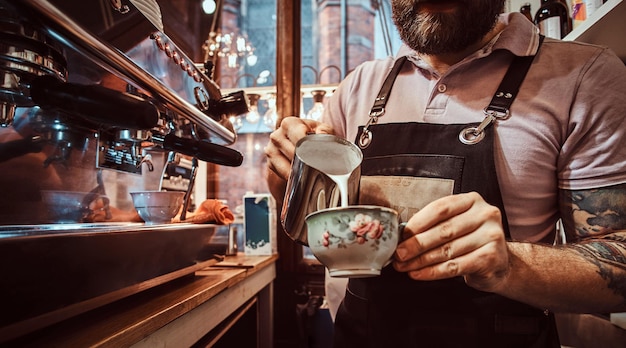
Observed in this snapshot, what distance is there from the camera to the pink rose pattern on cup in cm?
54

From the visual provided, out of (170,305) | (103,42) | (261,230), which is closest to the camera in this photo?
(103,42)

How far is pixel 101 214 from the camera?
4.10 ft

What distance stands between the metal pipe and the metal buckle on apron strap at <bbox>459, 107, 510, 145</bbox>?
728 mm

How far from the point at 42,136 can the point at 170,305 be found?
1.82 feet

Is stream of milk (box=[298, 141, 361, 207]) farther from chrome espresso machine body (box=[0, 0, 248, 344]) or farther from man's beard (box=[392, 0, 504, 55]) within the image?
man's beard (box=[392, 0, 504, 55])

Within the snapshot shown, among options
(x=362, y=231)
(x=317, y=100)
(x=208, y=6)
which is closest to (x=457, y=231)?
(x=362, y=231)

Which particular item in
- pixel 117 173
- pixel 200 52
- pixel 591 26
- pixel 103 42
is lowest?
pixel 117 173

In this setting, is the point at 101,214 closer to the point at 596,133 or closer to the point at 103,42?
the point at 103,42

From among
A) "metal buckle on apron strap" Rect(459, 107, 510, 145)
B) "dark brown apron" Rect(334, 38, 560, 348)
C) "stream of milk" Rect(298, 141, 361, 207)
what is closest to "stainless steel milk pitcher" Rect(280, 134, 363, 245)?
"stream of milk" Rect(298, 141, 361, 207)

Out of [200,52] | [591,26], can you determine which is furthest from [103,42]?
[200,52]

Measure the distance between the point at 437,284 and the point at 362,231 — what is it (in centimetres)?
42

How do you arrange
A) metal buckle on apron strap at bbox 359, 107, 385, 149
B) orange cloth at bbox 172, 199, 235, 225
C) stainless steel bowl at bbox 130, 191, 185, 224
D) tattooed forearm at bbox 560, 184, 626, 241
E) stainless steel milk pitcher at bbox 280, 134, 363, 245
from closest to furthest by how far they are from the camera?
stainless steel milk pitcher at bbox 280, 134, 363, 245
tattooed forearm at bbox 560, 184, 626, 241
metal buckle on apron strap at bbox 359, 107, 385, 149
stainless steel bowl at bbox 130, 191, 185, 224
orange cloth at bbox 172, 199, 235, 225

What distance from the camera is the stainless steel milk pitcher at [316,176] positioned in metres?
0.67

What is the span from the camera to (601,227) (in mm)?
810
